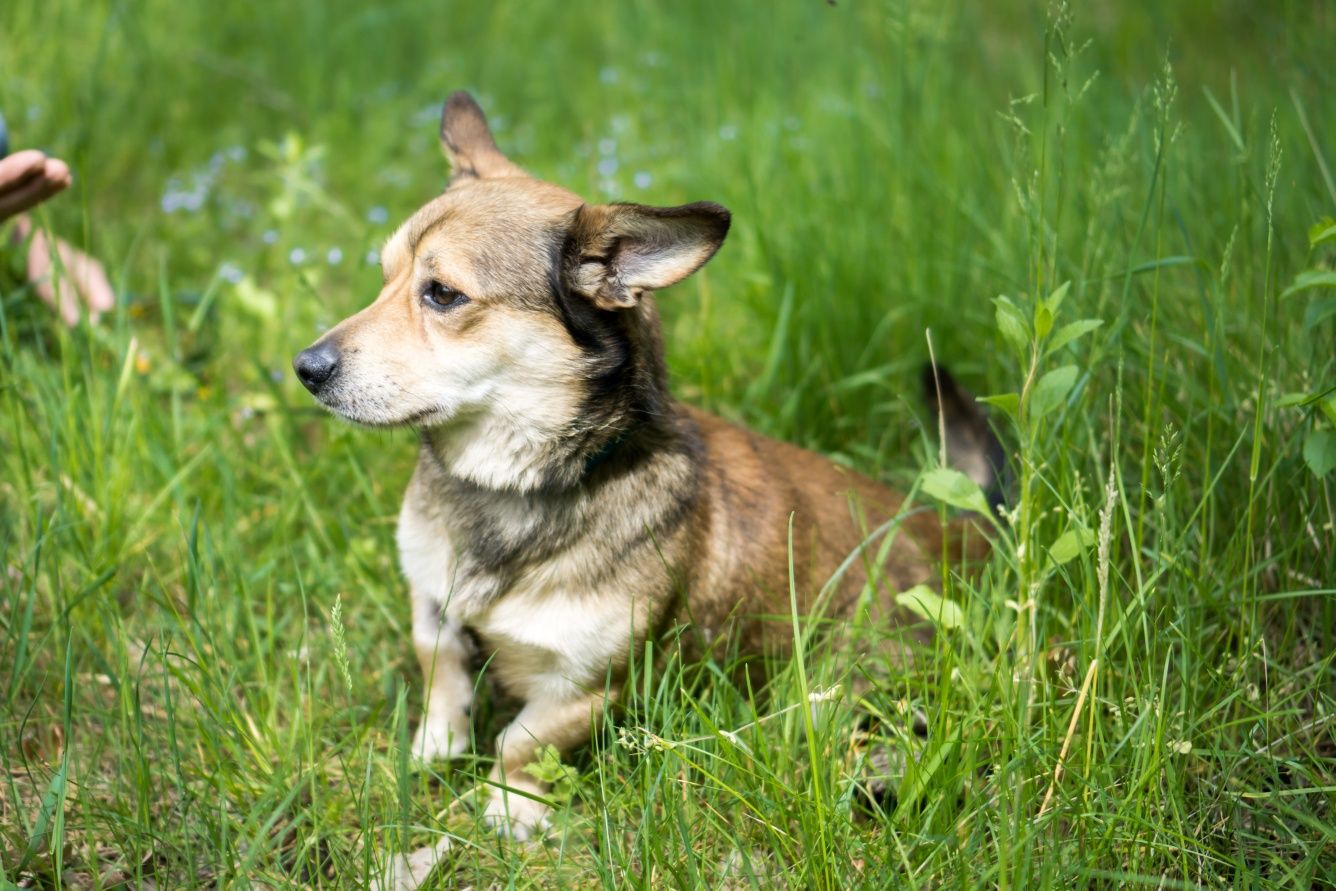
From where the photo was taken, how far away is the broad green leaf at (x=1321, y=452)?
2406 millimetres

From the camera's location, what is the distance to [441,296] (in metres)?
2.80

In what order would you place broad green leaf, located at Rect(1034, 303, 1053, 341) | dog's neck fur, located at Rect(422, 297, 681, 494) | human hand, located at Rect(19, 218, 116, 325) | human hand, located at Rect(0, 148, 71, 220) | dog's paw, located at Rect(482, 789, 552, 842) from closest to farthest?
broad green leaf, located at Rect(1034, 303, 1053, 341) < dog's paw, located at Rect(482, 789, 552, 842) < dog's neck fur, located at Rect(422, 297, 681, 494) < human hand, located at Rect(0, 148, 71, 220) < human hand, located at Rect(19, 218, 116, 325)

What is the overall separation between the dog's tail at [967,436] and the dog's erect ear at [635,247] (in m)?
1.09

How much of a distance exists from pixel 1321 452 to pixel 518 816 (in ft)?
6.23

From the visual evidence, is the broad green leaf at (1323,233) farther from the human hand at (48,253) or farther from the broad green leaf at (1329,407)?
the human hand at (48,253)

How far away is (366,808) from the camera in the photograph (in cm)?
240

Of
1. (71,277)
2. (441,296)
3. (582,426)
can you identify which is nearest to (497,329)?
(441,296)

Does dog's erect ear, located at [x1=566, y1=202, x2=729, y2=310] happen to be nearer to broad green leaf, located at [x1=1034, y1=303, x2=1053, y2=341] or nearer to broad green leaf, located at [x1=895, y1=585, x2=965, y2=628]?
broad green leaf, located at [x1=1034, y1=303, x2=1053, y2=341]

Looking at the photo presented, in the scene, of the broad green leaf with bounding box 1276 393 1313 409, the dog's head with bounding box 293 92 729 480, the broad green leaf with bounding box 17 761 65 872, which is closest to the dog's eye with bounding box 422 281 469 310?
the dog's head with bounding box 293 92 729 480

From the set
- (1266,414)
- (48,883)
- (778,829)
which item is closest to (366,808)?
(48,883)

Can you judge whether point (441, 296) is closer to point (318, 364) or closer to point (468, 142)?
point (318, 364)

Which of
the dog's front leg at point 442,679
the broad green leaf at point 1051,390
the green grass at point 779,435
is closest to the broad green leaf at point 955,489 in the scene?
the green grass at point 779,435

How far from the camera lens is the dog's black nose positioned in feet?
8.80

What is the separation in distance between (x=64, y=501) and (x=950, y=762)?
235cm
